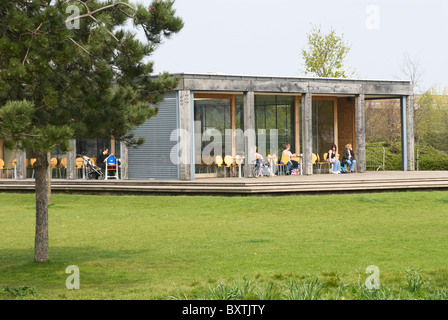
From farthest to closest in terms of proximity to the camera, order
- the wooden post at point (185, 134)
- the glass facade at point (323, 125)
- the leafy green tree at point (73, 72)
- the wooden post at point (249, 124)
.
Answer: the glass facade at point (323, 125)
the wooden post at point (249, 124)
the wooden post at point (185, 134)
the leafy green tree at point (73, 72)

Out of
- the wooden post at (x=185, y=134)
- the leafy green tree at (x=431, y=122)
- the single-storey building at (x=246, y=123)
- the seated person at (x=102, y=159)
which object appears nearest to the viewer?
the wooden post at (x=185, y=134)

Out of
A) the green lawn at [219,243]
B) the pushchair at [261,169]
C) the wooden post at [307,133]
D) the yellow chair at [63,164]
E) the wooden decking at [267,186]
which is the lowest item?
the green lawn at [219,243]

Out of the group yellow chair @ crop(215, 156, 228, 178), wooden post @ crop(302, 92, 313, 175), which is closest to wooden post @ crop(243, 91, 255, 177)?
yellow chair @ crop(215, 156, 228, 178)

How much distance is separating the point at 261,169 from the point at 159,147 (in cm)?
412

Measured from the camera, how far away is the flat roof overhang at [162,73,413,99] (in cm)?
2528

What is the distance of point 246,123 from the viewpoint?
1024 inches

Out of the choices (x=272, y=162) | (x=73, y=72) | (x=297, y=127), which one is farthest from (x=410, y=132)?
(x=73, y=72)

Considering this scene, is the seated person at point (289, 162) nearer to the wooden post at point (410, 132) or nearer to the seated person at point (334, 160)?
the seated person at point (334, 160)

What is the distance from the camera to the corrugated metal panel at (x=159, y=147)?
998 inches

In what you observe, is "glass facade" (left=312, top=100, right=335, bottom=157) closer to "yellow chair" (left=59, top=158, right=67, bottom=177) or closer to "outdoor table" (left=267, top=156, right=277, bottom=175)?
"outdoor table" (left=267, top=156, right=277, bottom=175)

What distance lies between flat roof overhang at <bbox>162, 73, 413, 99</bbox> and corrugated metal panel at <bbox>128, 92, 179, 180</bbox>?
3.71 ft

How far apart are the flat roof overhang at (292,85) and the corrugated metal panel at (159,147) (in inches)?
44.6

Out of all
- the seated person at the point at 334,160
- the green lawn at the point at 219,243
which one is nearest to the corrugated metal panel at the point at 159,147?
the green lawn at the point at 219,243

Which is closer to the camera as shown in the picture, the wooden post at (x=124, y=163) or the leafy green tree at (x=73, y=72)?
the leafy green tree at (x=73, y=72)
